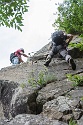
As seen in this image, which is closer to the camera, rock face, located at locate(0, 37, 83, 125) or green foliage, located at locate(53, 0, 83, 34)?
rock face, located at locate(0, 37, 83, 125)

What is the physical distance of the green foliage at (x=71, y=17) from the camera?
1360cm

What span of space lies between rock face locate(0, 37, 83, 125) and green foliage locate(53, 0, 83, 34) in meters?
1.41

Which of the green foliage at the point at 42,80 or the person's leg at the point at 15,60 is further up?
the person's leg at the point at 15,60

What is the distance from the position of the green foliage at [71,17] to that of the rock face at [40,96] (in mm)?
1412

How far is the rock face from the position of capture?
781 cm

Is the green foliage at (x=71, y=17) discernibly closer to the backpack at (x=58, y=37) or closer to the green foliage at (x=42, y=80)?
the backpack at (x=58, y=37)

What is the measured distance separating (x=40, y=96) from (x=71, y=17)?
5.94 meters

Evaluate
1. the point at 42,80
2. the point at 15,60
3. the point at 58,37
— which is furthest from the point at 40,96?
the point at 15,60

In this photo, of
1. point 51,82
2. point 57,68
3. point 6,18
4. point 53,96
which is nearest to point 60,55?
point 57,68

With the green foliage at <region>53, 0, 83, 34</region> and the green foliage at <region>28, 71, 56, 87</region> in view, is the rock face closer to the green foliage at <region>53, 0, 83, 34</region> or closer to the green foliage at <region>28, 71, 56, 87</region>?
the green foliage at <region>28, 71, 56, 87</region>

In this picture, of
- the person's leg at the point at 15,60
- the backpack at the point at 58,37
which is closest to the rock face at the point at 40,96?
the backpack at the point at 58,37

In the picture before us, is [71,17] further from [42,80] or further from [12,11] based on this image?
[12,11]

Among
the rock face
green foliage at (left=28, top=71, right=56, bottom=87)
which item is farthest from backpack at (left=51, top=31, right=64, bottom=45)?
green foliage at (left=28, top=71, right=56, bottom=87)

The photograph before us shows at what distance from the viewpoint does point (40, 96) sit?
9.16m
